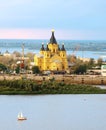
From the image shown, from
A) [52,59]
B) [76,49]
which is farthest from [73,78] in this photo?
[76,49]

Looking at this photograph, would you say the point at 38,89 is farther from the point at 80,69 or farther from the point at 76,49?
the point at 76,49

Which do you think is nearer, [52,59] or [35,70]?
[35,70]

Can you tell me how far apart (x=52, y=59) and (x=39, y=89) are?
8.54 m

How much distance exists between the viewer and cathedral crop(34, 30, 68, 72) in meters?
36.9

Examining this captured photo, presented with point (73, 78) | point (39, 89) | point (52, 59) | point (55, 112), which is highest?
point (52, 59)

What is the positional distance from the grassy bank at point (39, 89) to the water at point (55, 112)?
0.93 metres

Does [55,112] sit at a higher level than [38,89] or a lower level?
lower

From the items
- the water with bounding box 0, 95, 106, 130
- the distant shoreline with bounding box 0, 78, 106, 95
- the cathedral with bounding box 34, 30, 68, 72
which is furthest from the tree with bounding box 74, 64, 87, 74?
the water with bounding box 0, 95, 106, 130

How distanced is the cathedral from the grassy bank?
7.52m

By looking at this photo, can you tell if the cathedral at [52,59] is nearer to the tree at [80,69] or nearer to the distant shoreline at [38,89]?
the tree at [80,69]

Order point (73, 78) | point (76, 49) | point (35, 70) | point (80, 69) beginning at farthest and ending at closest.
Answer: point (76, 49)
point (80, 69)
point (35, 70)
point (73, 78)

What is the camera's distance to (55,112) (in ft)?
74.9

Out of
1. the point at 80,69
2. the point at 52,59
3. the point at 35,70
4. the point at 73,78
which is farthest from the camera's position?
the point at 80,69

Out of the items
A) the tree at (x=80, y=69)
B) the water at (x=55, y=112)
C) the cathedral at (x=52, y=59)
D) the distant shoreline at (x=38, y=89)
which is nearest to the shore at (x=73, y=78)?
the cathedral at (x=52, y=59)
